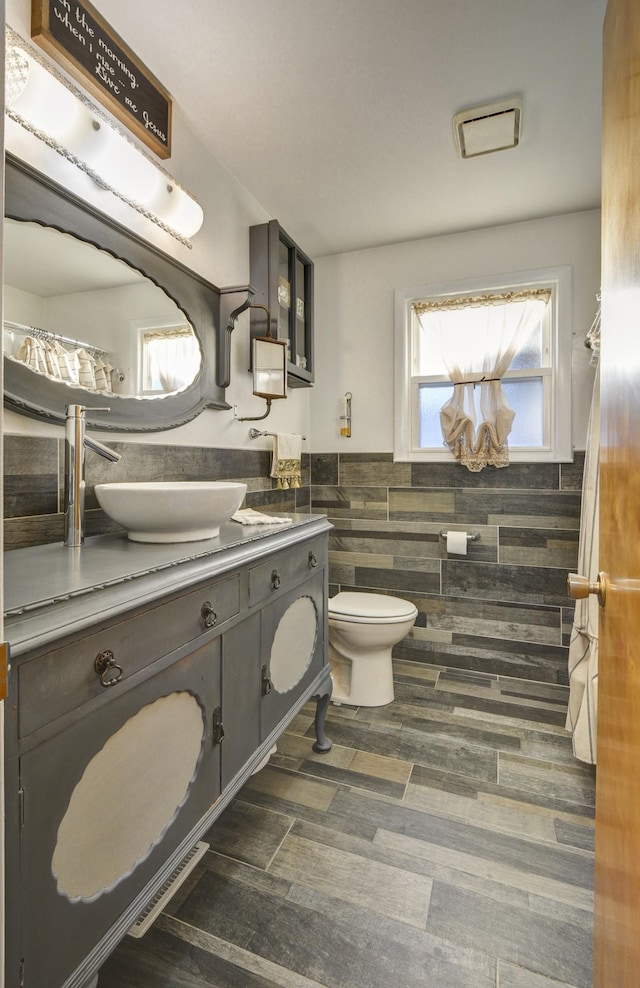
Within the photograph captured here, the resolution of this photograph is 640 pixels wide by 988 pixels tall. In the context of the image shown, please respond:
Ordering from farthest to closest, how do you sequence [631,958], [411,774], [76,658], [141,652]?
[411,774] → [141,652] → [76,658] → [631,958]

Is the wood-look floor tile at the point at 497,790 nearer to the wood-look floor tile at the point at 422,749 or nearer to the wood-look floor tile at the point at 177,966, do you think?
the wood-look floor tile at the point at 422,749

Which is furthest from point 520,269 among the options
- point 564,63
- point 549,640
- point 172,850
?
point 172,850

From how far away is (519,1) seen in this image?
1351 mm

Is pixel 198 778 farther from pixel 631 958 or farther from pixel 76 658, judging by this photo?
pixel 631 958

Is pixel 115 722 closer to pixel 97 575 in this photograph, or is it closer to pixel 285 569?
pixel 97 575

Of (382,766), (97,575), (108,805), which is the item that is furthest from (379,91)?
(382,766)

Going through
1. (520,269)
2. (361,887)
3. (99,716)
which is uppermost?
(520,269)

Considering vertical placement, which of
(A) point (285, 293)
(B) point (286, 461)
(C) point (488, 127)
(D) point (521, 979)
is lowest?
(D) point (521, 979)

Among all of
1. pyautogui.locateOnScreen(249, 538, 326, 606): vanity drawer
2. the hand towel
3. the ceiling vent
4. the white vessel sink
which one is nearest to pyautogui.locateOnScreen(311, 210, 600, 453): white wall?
the hand towel

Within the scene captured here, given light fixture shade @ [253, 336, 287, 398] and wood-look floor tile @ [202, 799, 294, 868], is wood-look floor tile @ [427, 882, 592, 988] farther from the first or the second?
light fixture shade @ [253, 336, 287, 398]

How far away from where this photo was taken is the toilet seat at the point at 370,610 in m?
2.23

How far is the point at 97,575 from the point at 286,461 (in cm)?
163

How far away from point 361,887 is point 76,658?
1.15m

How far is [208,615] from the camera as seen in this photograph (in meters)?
1.13
